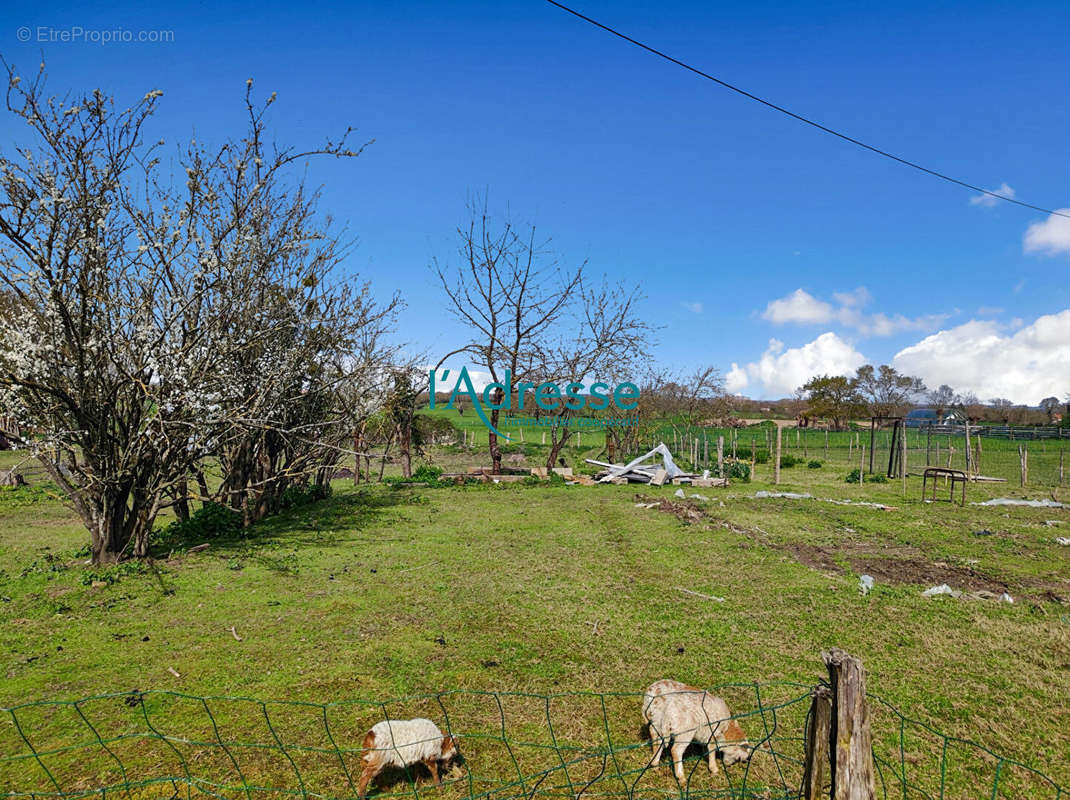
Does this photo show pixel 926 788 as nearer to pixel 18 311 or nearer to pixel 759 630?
pixel 759 630

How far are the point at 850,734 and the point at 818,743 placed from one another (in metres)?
0.15

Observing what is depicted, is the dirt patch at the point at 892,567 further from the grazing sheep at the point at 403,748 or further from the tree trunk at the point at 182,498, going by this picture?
the tree trunk at the point at 182,498

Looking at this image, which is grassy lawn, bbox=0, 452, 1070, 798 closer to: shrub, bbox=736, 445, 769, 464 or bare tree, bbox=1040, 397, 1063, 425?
shrub, bbox=736, 445, 769, 464

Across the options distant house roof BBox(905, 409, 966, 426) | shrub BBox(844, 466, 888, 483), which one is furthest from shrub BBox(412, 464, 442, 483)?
distant house roof BBox(905, 409, 966, 426)

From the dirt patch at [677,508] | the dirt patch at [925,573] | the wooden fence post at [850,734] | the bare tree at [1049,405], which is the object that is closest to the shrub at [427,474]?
the dirt patch at [677,508]

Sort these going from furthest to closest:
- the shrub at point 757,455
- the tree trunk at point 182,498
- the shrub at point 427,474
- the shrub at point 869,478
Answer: the shrub at point 757,455
the shrub at point 869,478
the shrub at point 427,474
the tree trunk at point 182,498

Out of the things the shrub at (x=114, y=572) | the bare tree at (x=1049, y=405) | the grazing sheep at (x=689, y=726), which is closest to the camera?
the grazing sheep at (x=689, y=726)

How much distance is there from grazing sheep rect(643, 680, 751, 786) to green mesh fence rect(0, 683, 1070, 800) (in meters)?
0.07

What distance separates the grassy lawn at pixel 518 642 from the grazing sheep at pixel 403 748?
0.51 feet

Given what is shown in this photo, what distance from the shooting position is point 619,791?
3307 millimetres

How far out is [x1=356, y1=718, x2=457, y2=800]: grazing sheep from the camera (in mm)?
3188

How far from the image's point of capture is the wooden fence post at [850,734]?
2461 millimetres

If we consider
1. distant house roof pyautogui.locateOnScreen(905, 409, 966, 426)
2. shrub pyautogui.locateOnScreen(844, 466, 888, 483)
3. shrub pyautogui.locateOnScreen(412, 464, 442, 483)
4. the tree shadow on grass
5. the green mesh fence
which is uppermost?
distant house roof pyautogui.locateOnScreen(905, 409, 966, 426)

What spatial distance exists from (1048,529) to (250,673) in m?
12.3
